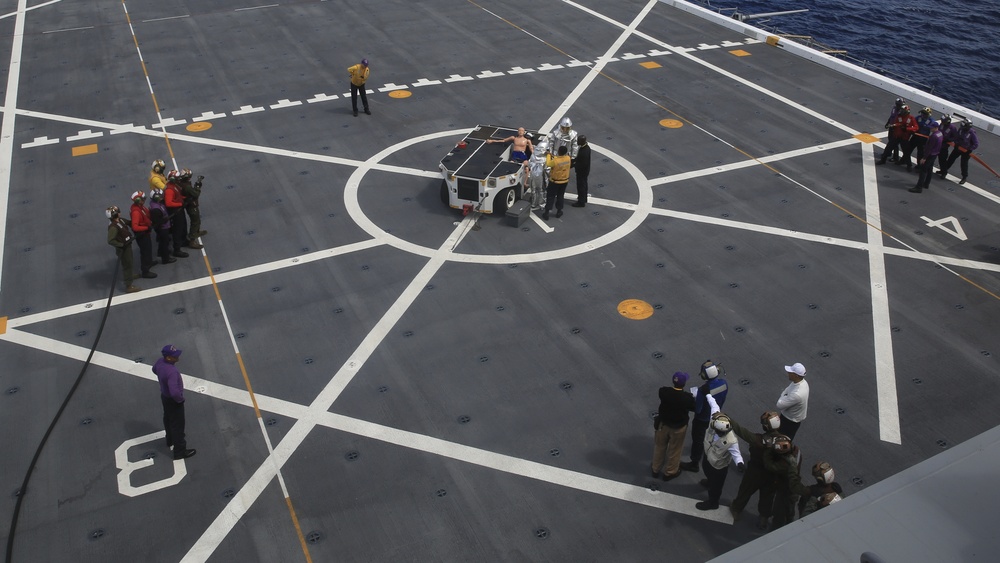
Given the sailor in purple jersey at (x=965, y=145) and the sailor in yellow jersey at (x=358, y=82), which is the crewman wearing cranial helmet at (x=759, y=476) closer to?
the sailor in purple jersey at (x=965, y=145)

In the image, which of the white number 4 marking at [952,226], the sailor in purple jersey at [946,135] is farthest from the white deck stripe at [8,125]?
the sailor in purple jersey at [946,135]

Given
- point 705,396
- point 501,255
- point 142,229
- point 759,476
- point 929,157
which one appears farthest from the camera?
point 929,157

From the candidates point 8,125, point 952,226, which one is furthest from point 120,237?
point 952,226

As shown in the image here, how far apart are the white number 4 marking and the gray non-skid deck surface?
209mm

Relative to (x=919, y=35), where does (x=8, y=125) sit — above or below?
above

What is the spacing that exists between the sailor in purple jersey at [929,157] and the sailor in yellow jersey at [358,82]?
56.2ft

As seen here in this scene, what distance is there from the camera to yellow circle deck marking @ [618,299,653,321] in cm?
1783

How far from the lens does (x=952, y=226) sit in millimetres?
21609

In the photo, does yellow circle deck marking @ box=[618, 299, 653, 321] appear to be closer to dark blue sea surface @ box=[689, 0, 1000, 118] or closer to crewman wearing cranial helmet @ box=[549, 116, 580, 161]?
crewman wearing cranial helmet @ box=[549, 116, 580, 161]

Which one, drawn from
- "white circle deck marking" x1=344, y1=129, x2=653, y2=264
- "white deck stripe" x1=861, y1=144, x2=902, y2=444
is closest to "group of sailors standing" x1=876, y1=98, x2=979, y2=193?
"white deck stripe" x1=861, y1=144, x2=902, y2=444

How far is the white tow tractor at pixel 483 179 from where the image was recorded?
20.8 m

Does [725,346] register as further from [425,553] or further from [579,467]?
[425,553]

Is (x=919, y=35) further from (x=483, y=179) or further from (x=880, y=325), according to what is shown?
(x=483, y=179)

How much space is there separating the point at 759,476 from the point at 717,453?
0.70 m
